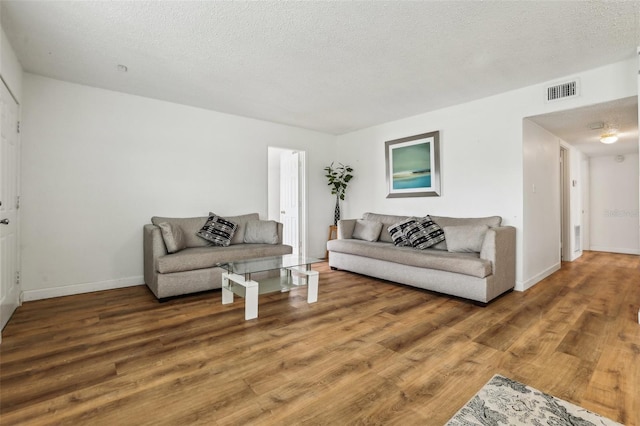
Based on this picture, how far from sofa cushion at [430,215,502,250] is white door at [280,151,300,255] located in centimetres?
252

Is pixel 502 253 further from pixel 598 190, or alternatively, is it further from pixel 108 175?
pixel 598 190

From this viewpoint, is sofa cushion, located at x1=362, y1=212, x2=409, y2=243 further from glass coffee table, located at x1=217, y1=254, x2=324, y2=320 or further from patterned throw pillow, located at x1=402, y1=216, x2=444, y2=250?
glass coffee table, located at x1=217, y1=254, x2=324, y2=320

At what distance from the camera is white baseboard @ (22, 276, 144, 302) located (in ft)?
10.9

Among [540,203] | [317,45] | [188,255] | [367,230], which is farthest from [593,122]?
[188,255]

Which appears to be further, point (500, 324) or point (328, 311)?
point (328, 311)

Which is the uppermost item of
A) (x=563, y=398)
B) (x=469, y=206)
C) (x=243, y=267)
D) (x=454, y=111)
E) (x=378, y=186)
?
(x=454, y=111)

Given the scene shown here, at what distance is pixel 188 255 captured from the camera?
3.42 metres

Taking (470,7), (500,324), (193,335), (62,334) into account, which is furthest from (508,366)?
(62,334)

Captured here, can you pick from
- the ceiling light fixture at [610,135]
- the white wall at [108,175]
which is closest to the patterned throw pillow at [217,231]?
the white wall at [108,175]

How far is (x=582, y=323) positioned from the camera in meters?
2.64

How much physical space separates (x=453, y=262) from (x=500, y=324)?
2.68ft

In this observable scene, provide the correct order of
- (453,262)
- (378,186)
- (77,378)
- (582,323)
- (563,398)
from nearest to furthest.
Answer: (563,398) → (77,378) → (582,323) → (453,262) → (378,186)

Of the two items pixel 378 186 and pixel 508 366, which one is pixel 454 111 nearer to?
pixel 378 186

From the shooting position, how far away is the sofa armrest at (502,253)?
3.27 meters
